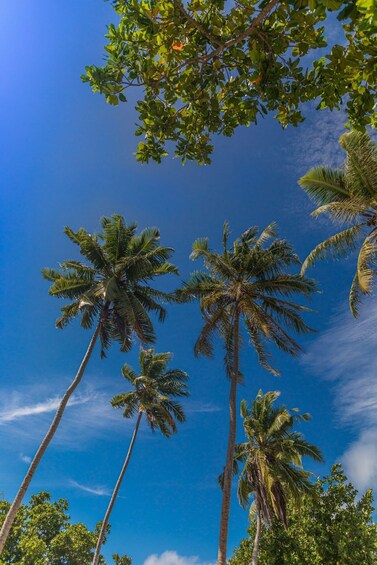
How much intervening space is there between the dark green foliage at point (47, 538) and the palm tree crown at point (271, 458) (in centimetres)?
2102

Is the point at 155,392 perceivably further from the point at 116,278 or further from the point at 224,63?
the point at 224,63

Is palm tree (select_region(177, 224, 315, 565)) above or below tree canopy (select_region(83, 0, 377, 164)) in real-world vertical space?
above

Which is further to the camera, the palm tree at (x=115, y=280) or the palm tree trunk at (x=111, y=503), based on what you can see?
the palm tree trunk at (x=111, y=503)

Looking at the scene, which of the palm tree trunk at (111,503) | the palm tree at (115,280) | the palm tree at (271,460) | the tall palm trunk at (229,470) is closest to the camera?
the tall palm trunk at (229,470)

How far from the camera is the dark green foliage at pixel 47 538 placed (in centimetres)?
3005

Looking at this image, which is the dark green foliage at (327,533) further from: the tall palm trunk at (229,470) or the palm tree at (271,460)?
the tall palm trunk at (229,470)

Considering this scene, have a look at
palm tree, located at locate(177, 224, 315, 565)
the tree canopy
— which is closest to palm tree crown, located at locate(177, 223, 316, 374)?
palm tree, located at locate(177, 224, 315, 565)

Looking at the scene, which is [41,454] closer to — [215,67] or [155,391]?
[155,391]

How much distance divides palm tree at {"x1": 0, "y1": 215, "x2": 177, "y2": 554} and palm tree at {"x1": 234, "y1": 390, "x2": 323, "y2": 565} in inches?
418

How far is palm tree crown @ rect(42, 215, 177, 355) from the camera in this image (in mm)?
16391

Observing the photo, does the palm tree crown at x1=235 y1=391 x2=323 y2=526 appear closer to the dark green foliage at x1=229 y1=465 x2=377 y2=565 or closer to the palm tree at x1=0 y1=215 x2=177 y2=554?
the dark green foliage at x1=229 y1=465 x2=377 y2=565

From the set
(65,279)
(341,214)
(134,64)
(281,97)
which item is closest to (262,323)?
(341,214)

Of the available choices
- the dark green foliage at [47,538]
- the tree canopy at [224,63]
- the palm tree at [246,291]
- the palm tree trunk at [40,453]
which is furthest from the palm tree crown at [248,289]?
the dark green foliage at [47,538]

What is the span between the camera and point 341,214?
1281 centimetres
